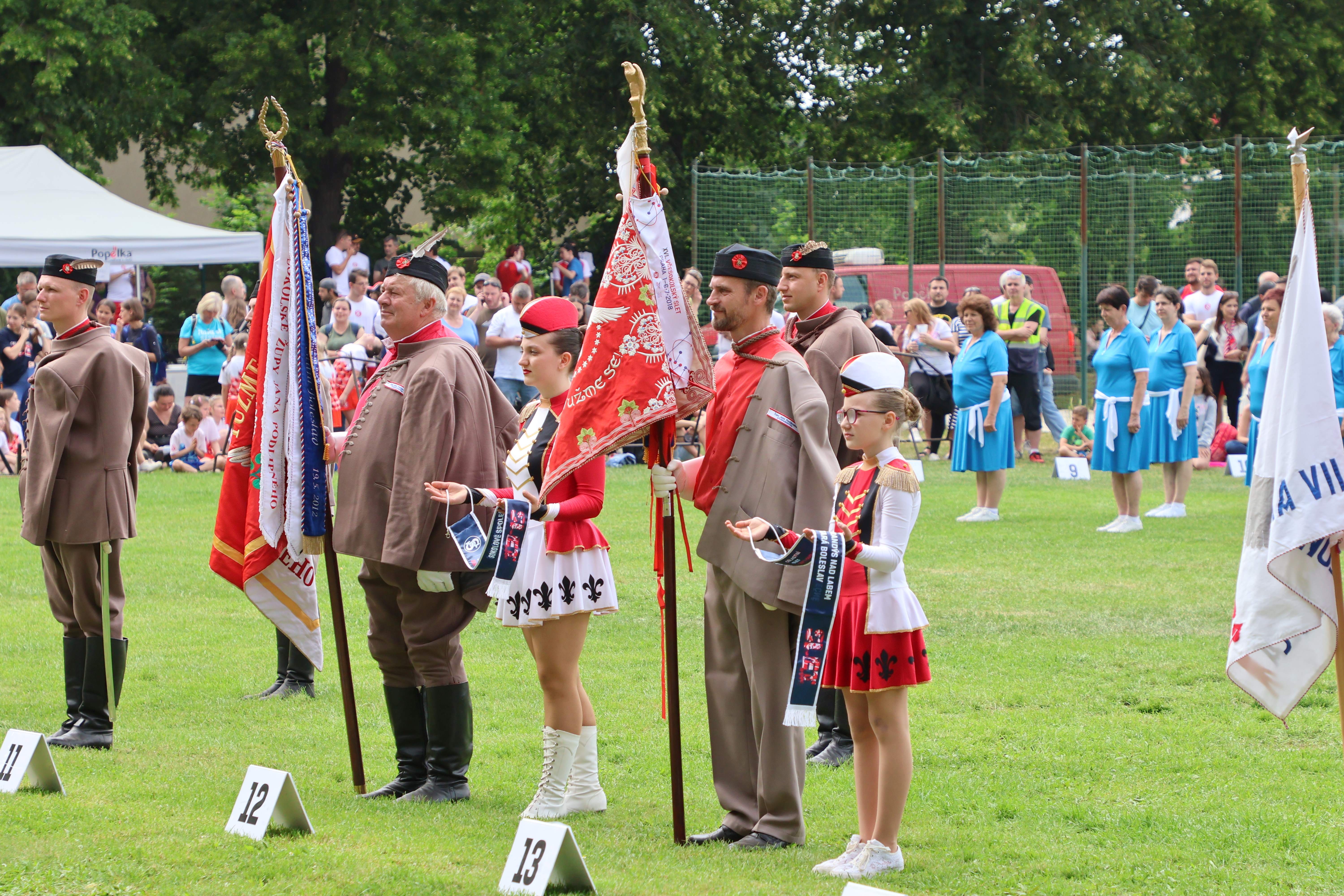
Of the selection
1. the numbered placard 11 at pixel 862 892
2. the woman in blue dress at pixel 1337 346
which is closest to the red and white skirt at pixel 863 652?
the numbered placard 11 at pixel 862 892

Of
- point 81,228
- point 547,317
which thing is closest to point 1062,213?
point 81,228

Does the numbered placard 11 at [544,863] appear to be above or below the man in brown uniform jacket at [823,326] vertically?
below

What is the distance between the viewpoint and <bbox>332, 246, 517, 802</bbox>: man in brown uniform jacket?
579 cm

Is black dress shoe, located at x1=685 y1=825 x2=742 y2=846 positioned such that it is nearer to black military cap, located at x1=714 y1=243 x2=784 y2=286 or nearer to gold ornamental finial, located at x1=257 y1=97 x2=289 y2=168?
black military cap, located at x1=714 y1=243 x2=784 y2=286

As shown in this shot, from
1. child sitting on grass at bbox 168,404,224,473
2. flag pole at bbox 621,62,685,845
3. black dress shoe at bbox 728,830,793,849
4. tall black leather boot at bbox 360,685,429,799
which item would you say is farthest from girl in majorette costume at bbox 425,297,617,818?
child sitting on grass at bbox 168,404,224,473

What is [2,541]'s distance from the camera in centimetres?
1265

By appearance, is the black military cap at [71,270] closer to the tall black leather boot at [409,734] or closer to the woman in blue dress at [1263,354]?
the tall black leather boot at [409,734]

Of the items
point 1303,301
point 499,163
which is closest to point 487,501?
point 1303,301

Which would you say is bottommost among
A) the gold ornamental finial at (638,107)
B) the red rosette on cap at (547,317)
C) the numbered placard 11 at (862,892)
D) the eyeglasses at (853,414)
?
the numbered placard 11 at (862,892)

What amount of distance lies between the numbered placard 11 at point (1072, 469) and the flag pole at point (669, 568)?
1229cm

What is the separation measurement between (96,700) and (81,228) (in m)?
15.6

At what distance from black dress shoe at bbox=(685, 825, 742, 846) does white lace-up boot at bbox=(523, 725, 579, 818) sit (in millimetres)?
581

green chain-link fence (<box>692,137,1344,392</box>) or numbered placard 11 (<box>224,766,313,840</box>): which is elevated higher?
green chain-link fence (<box>692,137,1344,392</box>)

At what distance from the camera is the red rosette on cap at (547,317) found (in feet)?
19.1
